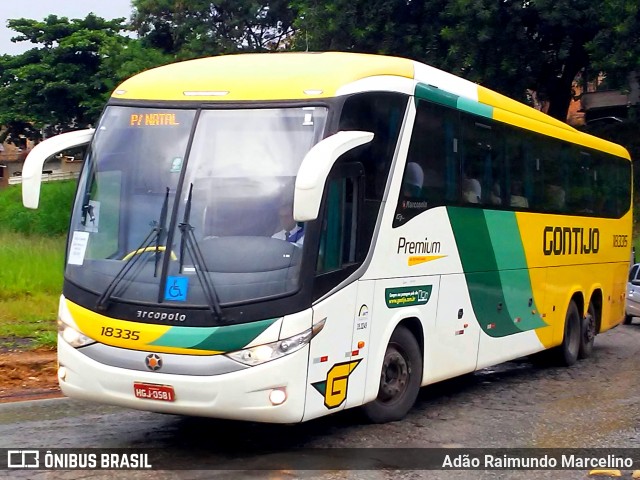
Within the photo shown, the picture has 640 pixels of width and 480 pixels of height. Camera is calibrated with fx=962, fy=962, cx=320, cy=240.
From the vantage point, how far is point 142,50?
3647 cm

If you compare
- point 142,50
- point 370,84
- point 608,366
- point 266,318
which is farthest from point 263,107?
point 142,50

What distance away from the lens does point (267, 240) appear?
7367 mm

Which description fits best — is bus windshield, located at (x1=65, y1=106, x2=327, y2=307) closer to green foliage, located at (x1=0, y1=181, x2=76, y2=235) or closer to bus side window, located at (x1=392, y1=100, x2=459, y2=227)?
bus side window, located at (x1=392, y1=100, x2=459, y2=227)

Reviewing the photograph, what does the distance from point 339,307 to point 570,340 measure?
7.20 meters

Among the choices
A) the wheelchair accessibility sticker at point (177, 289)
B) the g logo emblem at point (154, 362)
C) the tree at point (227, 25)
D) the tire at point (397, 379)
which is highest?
the tree at point (227, 25)

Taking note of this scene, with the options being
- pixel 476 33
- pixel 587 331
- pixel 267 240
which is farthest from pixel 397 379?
pixel 476 33

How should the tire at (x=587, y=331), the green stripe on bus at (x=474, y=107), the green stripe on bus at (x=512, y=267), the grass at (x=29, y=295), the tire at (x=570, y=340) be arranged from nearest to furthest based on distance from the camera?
the green stripe on bus at (x=474, y=107) → the green stripe on bus at (x=512, y=267) → the grass at (x=29, y=295) → the tire at (x=570, y=340) → the tire at (x=587, y=331)

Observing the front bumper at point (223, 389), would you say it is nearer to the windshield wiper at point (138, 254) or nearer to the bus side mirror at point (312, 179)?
the windshield wiper at point (138, 254)

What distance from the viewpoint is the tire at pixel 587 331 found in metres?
14.5

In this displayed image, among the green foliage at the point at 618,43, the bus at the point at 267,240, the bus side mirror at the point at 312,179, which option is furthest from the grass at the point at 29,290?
the green foliage at the point at 618,43

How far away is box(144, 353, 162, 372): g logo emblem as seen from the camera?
23.5 feet

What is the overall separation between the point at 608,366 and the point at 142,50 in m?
26.5

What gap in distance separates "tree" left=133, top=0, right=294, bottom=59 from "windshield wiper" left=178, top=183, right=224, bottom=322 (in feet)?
87.4

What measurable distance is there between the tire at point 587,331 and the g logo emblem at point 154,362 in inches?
348
